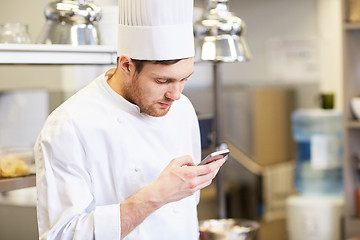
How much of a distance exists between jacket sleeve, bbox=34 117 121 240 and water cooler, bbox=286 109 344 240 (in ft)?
8.35

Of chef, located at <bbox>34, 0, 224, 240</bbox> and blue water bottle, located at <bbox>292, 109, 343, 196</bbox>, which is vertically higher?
chef, located at <bbox>34, 0, 224, 240</bbox>

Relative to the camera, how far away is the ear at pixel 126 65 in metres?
1.72

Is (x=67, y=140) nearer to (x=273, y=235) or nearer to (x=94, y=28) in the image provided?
(x=94, y=28)

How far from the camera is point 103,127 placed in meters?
1.75

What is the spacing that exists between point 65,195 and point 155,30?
49cm

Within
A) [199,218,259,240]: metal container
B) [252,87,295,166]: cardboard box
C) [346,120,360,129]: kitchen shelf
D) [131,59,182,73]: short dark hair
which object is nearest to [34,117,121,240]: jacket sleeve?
[131,59,182,73]: short dark hair

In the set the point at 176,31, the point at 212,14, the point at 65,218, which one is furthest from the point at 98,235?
the point at 212,14

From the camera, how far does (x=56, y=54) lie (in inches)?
78.4

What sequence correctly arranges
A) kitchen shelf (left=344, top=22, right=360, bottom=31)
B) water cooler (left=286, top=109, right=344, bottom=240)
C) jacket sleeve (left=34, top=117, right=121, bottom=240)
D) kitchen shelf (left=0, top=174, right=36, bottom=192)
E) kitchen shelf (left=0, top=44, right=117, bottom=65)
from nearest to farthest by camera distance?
jacket sleeve (left=34, top=117, right=121, bottom=240), kitchen shelf (left=0, top=44, right=117, bottom=65), kitchen shelf (left=0, top=174, right=36, bottom=192), kitchen shelf (left=344, top=22, right=360, bottom=31), water cooler (left=286, top=109, right=344, bottom=240)

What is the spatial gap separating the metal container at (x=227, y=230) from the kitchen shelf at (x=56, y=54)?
2.92 feet

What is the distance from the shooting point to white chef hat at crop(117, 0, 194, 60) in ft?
5.61

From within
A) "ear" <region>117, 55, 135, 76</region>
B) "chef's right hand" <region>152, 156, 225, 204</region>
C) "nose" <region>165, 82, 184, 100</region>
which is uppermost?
"ear" <region>117, 55, 135, 76</region>

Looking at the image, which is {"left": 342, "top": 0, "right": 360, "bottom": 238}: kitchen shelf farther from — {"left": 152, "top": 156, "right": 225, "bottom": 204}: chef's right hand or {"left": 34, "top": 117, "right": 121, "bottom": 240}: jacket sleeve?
{"left": 34, "top": 117, "right": 121, "bottom": 240}: jacket sleeve

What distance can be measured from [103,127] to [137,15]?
309 millimetres
